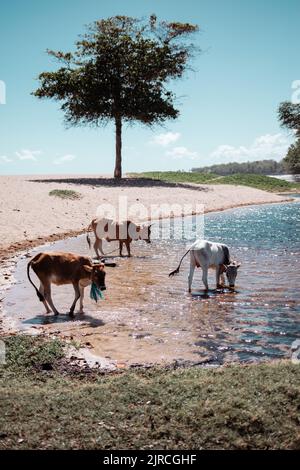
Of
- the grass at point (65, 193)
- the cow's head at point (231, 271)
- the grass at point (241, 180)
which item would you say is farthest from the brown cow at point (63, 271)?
the grass at point (241, 180)

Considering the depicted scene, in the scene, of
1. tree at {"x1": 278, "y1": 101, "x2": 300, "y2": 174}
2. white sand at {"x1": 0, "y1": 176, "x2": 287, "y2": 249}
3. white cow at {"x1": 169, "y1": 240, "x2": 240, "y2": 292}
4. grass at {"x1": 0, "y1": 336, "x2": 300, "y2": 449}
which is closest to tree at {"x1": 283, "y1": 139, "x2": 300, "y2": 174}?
tree at {"x1": 278, "y1": 101, "x2": 300, "y2": 174}

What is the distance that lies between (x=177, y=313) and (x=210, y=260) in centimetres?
287

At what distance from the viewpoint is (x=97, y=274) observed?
11.2 meters

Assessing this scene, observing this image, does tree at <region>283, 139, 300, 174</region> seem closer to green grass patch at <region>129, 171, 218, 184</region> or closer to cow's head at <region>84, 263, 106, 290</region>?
green grass patch at <region>129, 171, 218, 184</region>

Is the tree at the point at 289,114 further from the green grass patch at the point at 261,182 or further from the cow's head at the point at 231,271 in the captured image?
the cow's head at the point at 231,271

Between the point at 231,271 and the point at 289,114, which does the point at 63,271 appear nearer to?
the point at 231,271

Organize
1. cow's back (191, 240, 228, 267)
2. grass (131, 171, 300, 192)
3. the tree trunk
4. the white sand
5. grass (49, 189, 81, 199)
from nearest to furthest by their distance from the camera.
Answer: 1. cow's back (191, 240, 228, 267)
2. the white sand
3. grass (49, 189, 81, 199)
4. the tree trunk
5. grass (131, 171, 300, 192)

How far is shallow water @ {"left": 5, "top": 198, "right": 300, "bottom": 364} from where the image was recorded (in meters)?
9.09

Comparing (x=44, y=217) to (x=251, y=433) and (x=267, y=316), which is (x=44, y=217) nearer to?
(x=267, y=316)

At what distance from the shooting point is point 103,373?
7863 mm

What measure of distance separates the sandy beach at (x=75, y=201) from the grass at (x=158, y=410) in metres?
13.6

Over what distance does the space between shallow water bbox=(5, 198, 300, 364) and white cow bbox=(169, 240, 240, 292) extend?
513 millimetres

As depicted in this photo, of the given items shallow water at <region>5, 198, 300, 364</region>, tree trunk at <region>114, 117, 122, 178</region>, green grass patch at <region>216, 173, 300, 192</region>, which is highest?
tree trunk at <region>114, 117, 122, 178</region>
